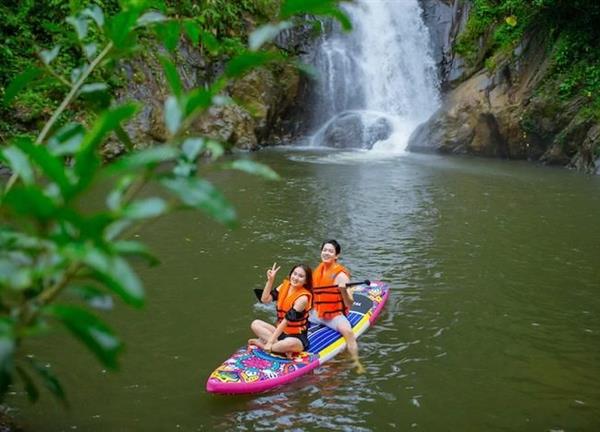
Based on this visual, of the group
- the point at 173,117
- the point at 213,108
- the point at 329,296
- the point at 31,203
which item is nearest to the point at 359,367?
the point at 329,296

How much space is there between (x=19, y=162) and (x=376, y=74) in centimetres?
2300

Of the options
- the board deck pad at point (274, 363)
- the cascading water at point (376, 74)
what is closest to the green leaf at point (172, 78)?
the board deck pad at point (274, 363)

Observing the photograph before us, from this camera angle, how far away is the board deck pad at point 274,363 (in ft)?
14.8

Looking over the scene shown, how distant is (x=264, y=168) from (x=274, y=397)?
374 centimetres

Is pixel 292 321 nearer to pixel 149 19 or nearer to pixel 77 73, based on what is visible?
pixel 77 73

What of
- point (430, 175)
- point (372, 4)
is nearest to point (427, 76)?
point (372, 4)

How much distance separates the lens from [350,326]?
5578 mm

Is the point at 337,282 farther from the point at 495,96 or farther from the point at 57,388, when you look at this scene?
the point at 495,96

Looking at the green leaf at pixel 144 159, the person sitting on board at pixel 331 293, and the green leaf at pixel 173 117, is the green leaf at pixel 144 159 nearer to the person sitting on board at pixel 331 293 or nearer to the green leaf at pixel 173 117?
the green leaf at pixel 173 117

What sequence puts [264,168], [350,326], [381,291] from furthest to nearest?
[381,291] → [350,326] → [264,168]

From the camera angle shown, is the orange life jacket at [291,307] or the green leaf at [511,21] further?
the green leaf at [511,21]

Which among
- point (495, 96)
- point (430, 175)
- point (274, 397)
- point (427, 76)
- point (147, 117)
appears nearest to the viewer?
point (274, 397)

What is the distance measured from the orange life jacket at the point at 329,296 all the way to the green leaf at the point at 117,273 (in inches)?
187

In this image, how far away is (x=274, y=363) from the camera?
489 cm
